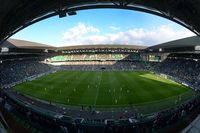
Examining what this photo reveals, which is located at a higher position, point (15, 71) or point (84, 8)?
point (84, 8)

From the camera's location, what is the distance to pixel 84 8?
14.0m

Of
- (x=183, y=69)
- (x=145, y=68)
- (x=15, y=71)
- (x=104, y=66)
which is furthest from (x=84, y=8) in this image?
(x=104, y=66)

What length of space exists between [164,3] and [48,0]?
672cm

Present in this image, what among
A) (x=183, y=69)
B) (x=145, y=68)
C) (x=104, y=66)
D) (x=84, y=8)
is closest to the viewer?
(x=84, y=8)

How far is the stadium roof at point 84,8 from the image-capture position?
11.3 m

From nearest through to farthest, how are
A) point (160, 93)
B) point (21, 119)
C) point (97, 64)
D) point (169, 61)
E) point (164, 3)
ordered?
point (164, 3), point (21, 119), point (160, 93), point (169, 61), point (97, 64)

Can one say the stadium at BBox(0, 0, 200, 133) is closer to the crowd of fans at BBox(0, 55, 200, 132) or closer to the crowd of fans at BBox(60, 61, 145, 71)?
the crowd of fans at BBox(0, 55, 200, 132)

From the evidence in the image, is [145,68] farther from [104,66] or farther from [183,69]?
[183,69]

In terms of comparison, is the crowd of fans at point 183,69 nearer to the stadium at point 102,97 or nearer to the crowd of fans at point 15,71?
the stadium at point 102,97

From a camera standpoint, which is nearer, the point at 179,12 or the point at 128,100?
the point at 179,12

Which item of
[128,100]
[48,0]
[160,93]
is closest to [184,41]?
[160,93]

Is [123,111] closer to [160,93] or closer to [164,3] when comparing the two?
[160,93]

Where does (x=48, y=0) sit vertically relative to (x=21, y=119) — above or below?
above

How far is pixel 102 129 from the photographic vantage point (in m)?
19.3
